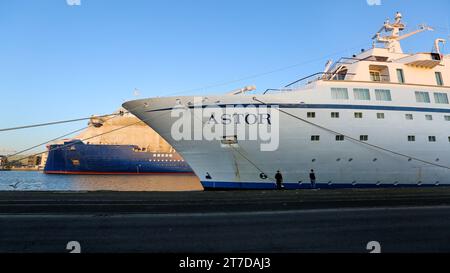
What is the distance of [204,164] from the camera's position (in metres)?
24.5

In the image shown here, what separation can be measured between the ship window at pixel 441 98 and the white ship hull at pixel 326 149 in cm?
275

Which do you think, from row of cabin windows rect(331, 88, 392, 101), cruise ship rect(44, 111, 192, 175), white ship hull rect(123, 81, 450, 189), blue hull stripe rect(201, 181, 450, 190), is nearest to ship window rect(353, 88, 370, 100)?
row of cabin windows rect(331, 88, 392, 101)

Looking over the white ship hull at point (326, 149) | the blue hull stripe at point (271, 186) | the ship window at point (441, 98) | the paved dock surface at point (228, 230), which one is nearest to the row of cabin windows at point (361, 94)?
the white ship hull at point (326, 149)

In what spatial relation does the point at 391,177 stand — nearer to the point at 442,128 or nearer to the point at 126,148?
the point at 442,128

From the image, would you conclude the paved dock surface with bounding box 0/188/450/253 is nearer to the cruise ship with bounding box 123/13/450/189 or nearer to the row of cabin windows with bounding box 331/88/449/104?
the cruise ship with bounding box 123/13/450/189

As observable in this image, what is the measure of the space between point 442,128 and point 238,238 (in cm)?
2536

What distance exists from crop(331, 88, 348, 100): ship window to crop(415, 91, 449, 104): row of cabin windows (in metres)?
6.62

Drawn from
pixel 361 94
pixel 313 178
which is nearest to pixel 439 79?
pixel 361 94

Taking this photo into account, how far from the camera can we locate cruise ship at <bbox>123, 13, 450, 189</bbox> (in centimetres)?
2333

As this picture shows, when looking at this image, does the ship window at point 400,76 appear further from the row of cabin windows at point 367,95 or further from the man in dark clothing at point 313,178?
the man in dark clothing at point 313,178

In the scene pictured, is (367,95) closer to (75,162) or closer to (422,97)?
(422,97)

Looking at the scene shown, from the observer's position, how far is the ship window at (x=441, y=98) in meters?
26.5

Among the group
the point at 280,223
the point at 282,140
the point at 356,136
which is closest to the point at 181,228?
the point at 280,223
